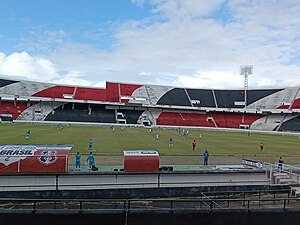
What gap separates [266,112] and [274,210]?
73.4 m

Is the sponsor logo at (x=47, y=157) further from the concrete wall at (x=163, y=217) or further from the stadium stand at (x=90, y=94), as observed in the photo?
the stadium stand at (x=90, y=94)

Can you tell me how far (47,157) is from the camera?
1468cm

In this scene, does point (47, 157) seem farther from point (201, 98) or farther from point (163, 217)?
point (201, 98)

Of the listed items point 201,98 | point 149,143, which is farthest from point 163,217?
point 201,98

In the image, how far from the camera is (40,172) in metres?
14.5

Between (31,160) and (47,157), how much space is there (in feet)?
2.30

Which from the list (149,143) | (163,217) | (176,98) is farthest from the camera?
(176,98)

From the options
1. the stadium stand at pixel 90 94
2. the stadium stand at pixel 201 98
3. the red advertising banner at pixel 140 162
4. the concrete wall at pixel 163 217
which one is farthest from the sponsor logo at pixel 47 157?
the stadium stand at pixel 201 98

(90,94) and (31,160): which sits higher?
(90,94)

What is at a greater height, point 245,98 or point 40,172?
point 245,98

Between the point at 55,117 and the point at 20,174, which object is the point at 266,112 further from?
the point at 20,174

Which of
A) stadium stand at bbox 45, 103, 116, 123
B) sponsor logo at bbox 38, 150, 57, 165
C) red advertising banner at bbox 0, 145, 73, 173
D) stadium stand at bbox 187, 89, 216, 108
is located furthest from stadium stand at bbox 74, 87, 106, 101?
sponsor logo at bbox 38, 150, 57, 165

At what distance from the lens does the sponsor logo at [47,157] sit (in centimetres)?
1458

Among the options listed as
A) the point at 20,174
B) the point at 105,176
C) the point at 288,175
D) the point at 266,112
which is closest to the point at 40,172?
the point at 20,174
